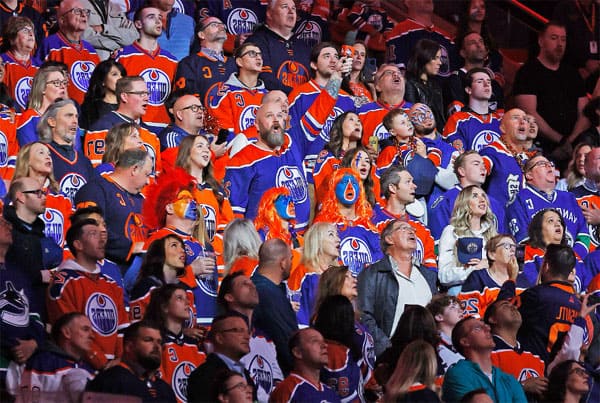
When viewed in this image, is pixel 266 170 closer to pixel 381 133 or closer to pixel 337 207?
pixel 337 207

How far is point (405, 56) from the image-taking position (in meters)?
12.3

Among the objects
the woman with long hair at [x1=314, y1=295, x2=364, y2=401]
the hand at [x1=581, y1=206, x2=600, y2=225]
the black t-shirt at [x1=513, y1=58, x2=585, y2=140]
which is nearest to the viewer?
the woman with long hair at [x1=314, y1=295, x2=364, y2=401]

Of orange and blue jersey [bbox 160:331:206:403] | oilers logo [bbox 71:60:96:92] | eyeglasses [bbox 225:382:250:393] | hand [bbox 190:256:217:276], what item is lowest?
oilers logo [bbox 71:60:96:92]

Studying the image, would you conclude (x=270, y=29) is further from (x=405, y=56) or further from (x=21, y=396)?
(x=21, y=396)

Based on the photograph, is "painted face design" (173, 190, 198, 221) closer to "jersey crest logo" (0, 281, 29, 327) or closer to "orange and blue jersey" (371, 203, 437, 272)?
"jersey crest logo" (0, 281, 29, 327)

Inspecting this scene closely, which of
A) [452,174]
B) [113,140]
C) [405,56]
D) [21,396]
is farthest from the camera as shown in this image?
[405,56]

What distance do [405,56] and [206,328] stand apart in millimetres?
4512

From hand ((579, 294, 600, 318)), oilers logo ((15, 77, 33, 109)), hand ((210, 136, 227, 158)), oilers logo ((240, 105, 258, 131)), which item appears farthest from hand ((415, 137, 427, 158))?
oilers logo ((15, 77, 33, 109))

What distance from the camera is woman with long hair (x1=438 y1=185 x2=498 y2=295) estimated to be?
9641 mm

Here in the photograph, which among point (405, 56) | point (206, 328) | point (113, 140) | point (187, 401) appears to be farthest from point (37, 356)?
point (405, 56)

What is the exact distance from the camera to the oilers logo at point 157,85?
10.4 metres

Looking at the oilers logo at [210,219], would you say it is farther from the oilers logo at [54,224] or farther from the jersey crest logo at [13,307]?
the jersey crest logo at [13,307]

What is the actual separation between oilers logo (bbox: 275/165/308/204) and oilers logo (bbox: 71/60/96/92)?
143 centimetres

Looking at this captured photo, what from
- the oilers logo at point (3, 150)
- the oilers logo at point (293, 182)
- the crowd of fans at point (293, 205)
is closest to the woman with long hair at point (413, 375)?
the crowd of fans at point (293, 205)
